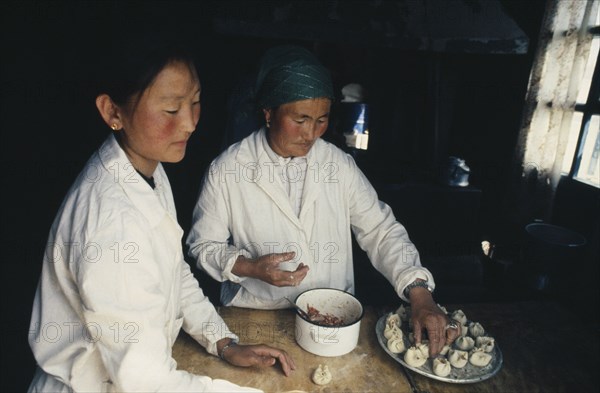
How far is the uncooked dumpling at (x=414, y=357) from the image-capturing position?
5.23 feet

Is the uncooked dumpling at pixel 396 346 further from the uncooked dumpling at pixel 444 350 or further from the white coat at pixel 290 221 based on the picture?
the white coat at pixel 290 221

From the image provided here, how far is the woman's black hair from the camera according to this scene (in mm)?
1123

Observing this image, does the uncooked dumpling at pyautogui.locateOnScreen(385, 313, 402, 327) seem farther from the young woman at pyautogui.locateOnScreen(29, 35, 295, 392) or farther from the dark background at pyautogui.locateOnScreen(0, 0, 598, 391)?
the dark background at pyautogui.locateOnScreen(0, 0, 598, 391)

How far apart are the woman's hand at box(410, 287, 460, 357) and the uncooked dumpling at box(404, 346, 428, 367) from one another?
7 cm

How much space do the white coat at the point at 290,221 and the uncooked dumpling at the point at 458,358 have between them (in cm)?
48

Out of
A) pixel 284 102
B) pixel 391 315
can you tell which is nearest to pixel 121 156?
pixel 284 102

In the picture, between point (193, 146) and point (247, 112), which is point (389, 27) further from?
point (193, 146)

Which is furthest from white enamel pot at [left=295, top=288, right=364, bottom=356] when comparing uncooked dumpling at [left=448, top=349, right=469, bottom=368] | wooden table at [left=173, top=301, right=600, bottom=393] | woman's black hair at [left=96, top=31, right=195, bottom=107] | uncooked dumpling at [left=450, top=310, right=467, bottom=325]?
woman's black hair at [left=96, top=31, right=195, bottom=107]

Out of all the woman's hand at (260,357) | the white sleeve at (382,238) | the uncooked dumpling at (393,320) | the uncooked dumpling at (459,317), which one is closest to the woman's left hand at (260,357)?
the woman's hand at (260,357)

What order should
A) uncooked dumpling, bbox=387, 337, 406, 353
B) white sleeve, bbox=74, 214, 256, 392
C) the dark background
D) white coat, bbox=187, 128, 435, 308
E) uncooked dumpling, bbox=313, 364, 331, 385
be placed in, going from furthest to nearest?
the dark background → white coat, bbox=187, 128, 435, 308 → uncooked dumpling, bbox=387, 337, 406, 353 → uncooked dumpling, bbox=313, 364, 331, 385 → white sleeve, bbox=74, 214, 256, 392

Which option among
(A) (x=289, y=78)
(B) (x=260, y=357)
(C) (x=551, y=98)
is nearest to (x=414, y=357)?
(B) (x=260, y=357)

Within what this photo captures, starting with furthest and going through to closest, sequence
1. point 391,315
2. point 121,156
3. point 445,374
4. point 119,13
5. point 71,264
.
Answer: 1. point 119,13
2. point 391,315
3. point 445,374
4. point 121,156
5. point 71,264

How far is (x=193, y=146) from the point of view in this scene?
17.6ft

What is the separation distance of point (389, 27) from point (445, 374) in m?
2.96
